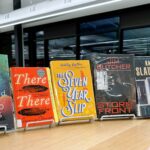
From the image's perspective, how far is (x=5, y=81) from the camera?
147 centimetres

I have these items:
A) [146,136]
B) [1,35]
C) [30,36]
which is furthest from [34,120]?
[1,35]

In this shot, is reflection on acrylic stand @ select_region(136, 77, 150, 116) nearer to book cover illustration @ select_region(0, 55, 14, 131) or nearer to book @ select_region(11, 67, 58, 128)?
book @ select_region(11, 67, 58, 128)

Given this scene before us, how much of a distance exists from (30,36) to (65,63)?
6011mm

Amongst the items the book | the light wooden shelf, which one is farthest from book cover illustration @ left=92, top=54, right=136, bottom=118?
the book

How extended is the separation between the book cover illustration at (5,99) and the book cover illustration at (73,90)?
0.34 metres

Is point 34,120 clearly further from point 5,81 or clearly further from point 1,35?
point 1,35

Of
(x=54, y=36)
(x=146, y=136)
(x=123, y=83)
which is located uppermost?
(x=54, y=36)

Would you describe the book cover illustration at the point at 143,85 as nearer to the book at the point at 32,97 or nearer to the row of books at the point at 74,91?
the row of books at the point at 74,91

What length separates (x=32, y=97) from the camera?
5.03 feet

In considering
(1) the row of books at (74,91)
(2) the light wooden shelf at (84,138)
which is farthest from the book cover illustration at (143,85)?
(2) the light wooden shelf at (84,138)

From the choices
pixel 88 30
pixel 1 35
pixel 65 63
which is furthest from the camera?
pixel 1 35

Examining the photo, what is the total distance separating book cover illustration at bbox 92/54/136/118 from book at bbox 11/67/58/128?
406mm

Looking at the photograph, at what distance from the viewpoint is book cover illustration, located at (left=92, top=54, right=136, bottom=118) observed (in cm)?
176

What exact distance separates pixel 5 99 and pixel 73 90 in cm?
52
